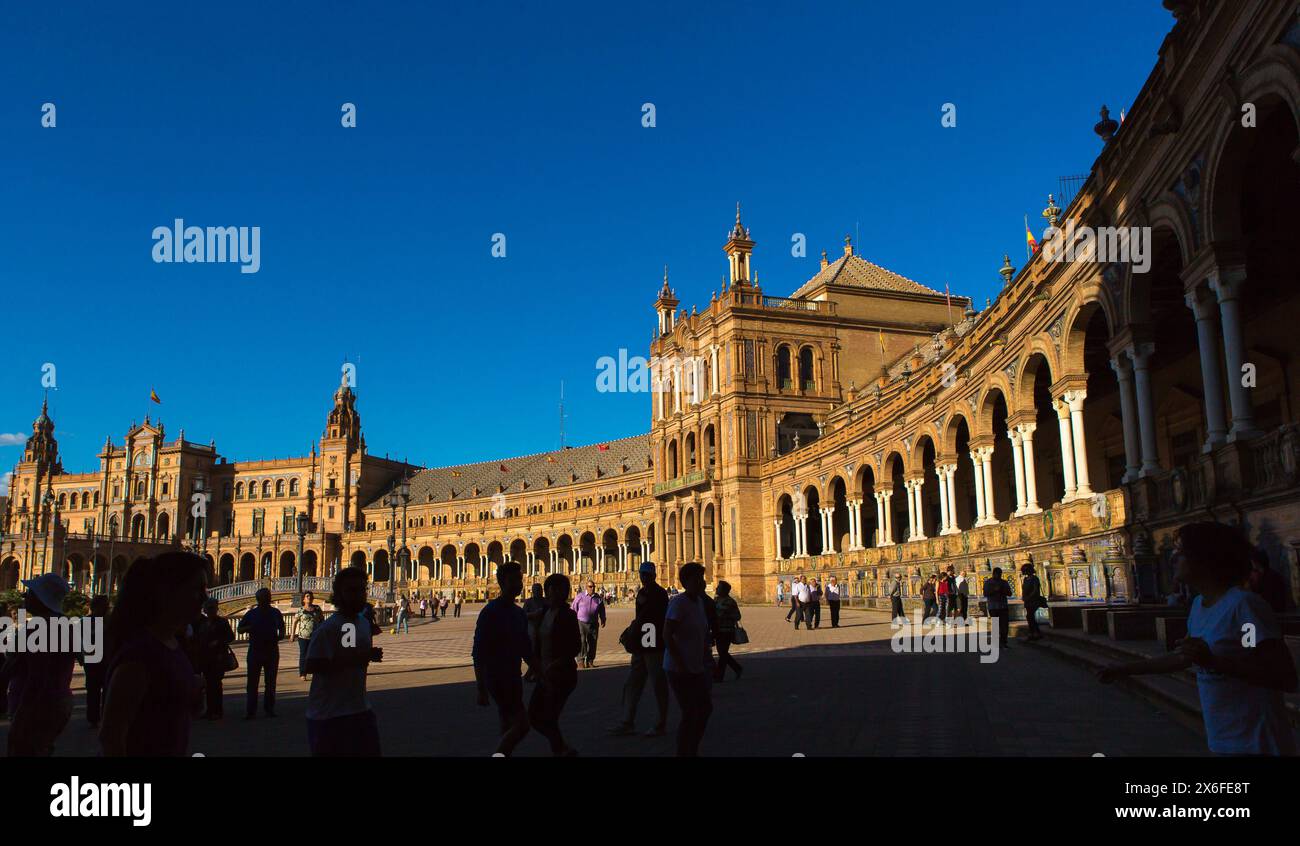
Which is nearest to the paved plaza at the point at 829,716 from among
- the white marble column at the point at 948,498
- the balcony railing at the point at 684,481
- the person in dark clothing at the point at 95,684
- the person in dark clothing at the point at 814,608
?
the person in dark clothing at the point at 95,684

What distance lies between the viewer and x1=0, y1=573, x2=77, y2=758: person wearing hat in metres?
5.69

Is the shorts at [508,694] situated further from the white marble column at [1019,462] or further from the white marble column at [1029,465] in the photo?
the white marble column at [1019,462]

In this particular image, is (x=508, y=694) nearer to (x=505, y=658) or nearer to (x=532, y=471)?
(x=505, y=658)

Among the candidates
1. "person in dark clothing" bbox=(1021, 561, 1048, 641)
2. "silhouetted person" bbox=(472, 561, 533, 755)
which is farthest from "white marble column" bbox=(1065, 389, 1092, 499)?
"silhouetted person" bbox=(472, 561, 533, 755)

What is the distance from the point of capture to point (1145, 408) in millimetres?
17688

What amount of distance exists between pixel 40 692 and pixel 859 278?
60.0 m

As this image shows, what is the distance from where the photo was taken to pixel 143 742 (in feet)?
11.5

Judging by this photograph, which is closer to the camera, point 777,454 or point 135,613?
point 135,613

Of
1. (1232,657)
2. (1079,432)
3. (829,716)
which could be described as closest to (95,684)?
(829,716)

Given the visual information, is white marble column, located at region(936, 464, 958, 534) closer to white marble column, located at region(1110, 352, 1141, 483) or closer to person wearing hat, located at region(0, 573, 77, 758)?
white marble column, located at region(1110, 352, 1141, 483)

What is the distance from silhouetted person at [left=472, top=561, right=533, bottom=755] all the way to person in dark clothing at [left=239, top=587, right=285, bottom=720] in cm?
560
